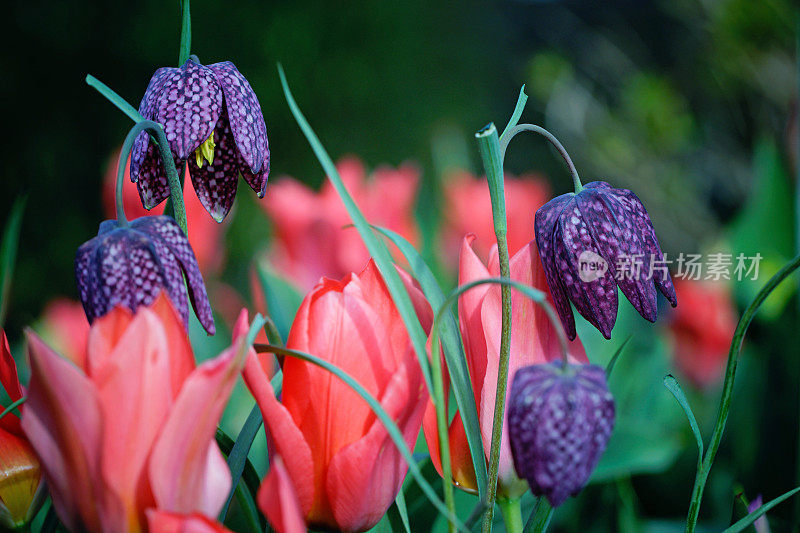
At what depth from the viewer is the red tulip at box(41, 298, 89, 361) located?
68 cm

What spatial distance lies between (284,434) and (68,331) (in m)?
0.51

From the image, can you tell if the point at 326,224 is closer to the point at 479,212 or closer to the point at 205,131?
the point at 479,212

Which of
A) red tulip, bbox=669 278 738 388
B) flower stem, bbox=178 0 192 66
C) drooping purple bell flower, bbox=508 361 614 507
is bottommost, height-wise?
red tulip, bbox=669 278 738 388

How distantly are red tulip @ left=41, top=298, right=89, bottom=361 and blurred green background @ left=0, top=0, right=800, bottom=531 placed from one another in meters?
0.43

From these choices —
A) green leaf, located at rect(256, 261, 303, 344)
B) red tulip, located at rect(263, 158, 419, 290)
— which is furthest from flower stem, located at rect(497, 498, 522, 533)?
red tulip, located at rect(263, 158, 419, 290)

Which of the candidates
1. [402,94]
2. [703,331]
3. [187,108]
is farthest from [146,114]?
[402,94]

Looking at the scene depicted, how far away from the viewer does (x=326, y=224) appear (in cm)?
73

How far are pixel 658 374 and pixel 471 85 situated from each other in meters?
2.73

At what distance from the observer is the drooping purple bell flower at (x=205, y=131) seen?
0.33m

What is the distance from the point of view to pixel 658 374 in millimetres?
724

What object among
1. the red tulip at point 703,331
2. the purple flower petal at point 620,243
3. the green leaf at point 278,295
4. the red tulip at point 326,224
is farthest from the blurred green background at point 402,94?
the purple flower petal at point 620,243

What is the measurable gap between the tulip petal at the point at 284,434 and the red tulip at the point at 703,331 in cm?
67

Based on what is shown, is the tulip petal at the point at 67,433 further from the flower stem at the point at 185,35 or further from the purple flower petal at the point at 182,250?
the flower stem at the point at 185,35

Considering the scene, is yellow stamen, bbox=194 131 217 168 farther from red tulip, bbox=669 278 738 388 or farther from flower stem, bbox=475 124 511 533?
red tulip, bbox=669 278 738 388
